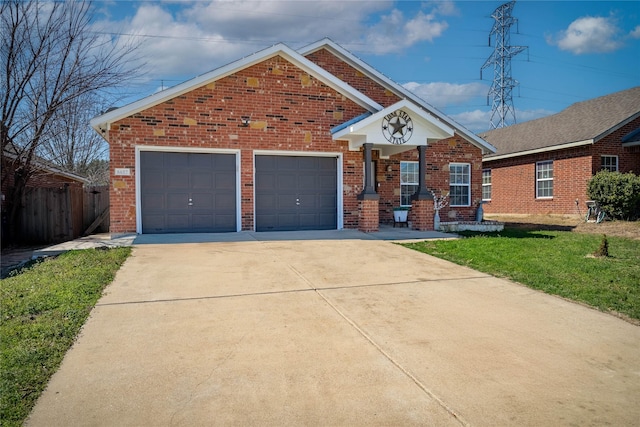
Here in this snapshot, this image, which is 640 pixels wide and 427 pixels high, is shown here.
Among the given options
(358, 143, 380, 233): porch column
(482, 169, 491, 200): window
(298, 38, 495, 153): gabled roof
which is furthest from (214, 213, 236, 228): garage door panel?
(482, 169, 491, 200): window

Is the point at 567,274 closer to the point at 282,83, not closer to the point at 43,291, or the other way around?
the point at 43,291

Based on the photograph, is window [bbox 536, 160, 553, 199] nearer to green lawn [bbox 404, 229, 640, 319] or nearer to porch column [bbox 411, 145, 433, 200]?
green lawn [bbox 404, 229, 640, 319]

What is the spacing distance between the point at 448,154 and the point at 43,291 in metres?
13.1

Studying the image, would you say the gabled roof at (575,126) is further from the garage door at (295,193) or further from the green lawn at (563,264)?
the garage door at (295,193)

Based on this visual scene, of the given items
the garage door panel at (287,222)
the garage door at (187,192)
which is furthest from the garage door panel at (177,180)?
the garage door panel at (287,222)

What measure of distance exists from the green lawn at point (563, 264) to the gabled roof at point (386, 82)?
523cm

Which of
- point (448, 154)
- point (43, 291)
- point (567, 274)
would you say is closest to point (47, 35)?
point (43, 291)

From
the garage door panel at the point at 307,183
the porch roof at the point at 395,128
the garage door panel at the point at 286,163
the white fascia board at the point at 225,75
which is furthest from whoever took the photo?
the garage door panel at the point at 307,183

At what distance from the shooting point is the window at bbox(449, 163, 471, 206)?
15.4m

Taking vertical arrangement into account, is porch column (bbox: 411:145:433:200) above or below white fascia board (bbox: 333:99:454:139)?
below

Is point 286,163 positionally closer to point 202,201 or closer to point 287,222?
point 287,222

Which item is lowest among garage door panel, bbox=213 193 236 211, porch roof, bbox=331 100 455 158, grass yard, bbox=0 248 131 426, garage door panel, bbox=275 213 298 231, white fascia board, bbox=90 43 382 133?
grass yard, bbox=0 248 131 426

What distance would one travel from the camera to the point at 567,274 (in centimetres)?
671

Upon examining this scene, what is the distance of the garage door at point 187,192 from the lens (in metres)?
11.5
